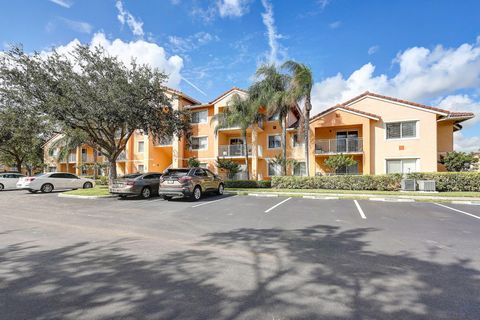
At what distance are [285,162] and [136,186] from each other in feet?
43.4

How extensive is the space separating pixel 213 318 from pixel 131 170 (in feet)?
98.5

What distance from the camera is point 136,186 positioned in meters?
13.9

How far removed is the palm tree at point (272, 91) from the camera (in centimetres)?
2058

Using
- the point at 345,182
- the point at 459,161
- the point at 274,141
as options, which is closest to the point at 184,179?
the point at 345,182

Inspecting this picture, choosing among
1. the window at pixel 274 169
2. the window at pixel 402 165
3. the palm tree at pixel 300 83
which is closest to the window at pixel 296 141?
the window at pixel 274 169

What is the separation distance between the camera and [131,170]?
2994cm

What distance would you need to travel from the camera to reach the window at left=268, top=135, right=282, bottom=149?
25.4 metres

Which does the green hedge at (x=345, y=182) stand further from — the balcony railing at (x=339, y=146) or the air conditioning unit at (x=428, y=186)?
the balcony railing at (x=339, y=146)

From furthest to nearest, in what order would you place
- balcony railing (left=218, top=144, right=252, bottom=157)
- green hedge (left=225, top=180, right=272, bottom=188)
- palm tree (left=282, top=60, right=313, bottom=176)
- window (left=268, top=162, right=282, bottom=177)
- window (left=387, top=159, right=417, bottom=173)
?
balcony railing (left=218, top=144, right=252, bottom=157) → window (left=268, top=162, right=282, bottom=177) → green hedge (left=225, top=180, right=272, bottom=188) → window (left=387, top=159, right=417, bottom=173) → palm tree (left=282, top=60, right=313, bottom=176)

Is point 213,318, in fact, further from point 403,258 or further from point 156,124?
point 156,124

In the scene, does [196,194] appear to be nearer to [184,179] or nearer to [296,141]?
[184,179]

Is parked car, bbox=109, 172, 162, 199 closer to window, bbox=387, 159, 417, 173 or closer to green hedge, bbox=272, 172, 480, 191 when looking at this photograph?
green hedge, bbox=272, 172, 480, 191

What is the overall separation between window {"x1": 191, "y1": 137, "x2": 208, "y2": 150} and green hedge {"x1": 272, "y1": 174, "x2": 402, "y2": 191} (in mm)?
10458

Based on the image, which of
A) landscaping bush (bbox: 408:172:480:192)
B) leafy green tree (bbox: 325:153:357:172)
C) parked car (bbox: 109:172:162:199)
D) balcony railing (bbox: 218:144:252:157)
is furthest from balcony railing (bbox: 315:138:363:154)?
parked car (bbox: 109:172:162:199)
